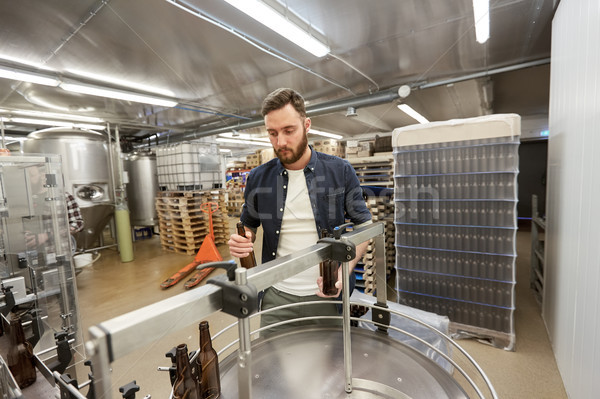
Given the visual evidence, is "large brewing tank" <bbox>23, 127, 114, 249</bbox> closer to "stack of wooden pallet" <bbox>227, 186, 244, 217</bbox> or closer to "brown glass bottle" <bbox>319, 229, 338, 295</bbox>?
"stack of wooden pallet" <bbox>227, 186, 244, 217</bbox>

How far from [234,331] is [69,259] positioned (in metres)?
1.96

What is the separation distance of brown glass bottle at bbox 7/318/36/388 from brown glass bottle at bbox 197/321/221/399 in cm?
96

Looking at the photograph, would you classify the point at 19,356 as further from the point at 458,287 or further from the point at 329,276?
the point at 458,287

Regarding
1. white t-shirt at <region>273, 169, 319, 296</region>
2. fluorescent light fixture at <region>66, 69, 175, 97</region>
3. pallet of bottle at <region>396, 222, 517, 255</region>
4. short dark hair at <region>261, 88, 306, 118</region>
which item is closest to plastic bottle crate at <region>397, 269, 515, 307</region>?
pallet of bottle at <region>396, 222, 517, 255</region>

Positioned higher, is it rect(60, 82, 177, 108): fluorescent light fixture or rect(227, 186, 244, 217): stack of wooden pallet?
rect(60, 82, 177, 108): fluorescent light fixture

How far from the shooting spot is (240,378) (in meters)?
0.60

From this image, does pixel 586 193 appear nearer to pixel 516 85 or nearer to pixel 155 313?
pixel 155 313

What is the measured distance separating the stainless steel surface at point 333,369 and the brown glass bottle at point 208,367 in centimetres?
3

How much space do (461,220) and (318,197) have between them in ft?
7.84

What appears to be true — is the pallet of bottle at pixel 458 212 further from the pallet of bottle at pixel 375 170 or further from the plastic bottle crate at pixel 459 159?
the pallet of bottle at pixel 375 170

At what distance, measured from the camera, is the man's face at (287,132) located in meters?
1.62

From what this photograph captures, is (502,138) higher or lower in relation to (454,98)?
lower

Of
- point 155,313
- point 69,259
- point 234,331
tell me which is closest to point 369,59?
point 234,331

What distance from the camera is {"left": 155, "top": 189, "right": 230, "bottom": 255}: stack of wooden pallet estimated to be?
A: 23.6 feet
